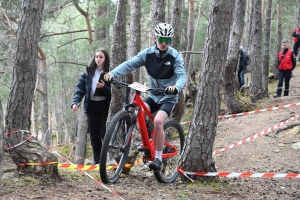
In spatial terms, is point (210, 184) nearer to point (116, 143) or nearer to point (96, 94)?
point (116, 143)

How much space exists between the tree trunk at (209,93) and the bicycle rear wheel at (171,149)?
0.30 meters

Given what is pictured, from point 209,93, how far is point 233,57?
20.2ft

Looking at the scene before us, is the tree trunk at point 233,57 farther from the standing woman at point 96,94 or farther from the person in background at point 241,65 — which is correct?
the standing woman at point 96,94

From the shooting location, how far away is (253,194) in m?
5.25

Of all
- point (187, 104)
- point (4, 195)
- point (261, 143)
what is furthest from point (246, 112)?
point (4, 195)

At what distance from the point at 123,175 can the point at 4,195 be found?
1932 millimetres

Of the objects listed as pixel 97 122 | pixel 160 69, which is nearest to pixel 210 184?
pixel 160 69

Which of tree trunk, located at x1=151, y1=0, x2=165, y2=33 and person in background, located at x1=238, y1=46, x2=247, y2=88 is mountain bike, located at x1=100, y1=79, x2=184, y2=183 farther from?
person in background, located at x1=238, y1=46, x2=247, y2=88

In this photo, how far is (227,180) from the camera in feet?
19.7

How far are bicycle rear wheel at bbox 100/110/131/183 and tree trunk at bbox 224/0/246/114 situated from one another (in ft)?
22.7

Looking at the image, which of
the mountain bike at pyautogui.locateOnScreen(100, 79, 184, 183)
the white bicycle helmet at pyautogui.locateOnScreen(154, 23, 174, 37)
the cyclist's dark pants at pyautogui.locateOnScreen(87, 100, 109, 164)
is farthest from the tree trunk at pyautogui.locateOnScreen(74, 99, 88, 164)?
the white bicycle helmet at pyautogui.locateOnScreen(154, 23, 174, 37)

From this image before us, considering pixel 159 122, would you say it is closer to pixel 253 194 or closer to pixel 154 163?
pixel 154 163

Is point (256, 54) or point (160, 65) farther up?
point (256, 54)

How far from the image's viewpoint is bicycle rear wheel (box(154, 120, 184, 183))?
5494mm
